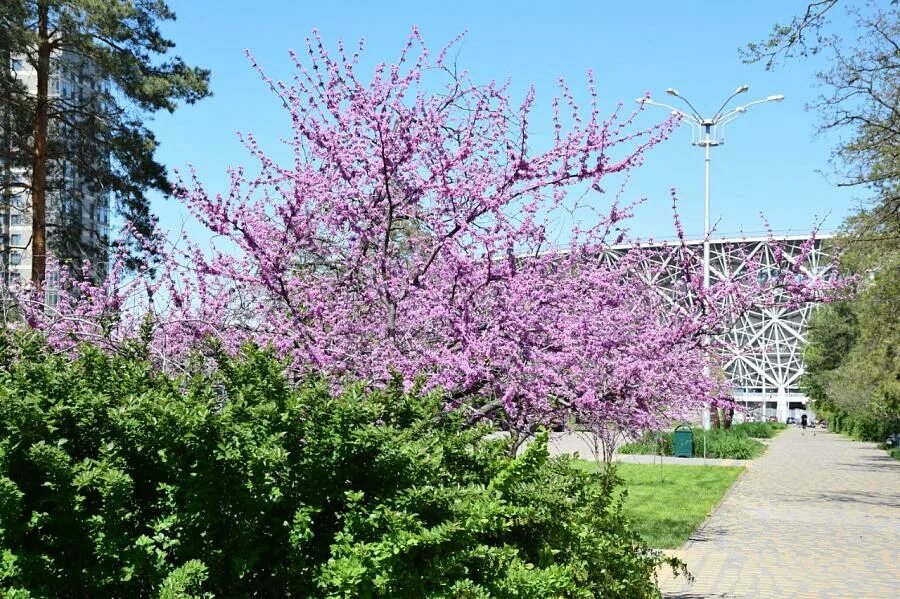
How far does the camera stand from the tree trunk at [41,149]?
65.5 feet

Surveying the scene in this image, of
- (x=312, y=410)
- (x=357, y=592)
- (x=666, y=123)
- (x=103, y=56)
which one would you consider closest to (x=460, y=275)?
(x=666, y=123)

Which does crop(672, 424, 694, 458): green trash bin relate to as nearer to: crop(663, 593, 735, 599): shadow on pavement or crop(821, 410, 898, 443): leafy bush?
crop(821, 410, 898, 443): leafy bush

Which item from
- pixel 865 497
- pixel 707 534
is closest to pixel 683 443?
pixel 865 497

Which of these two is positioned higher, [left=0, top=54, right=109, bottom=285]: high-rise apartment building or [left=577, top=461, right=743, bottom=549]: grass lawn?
[left=0, top=54, right=109, bottom=285]: high-rise apartment building

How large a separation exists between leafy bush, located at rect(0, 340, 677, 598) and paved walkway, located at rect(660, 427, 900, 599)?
5264 millimetres

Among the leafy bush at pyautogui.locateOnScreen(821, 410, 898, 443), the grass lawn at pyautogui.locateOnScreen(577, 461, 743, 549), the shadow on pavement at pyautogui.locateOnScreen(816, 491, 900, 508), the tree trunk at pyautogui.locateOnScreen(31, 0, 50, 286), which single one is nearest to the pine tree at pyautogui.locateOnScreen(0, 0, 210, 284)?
the tree trunk at pyautogui.locateOnScreen(31, 0, 50, 286)

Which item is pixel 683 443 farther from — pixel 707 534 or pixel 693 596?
pixel 693 596

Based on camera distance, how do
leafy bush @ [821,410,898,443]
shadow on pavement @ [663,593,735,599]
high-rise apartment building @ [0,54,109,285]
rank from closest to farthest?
1. shadow on pavement @ [663,593,735,599]
2. high-rise apartment building @ [0,54,109,285]
3. leafy bush @ [821,410,898,443]

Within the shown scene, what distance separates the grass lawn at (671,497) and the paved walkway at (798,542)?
28cm

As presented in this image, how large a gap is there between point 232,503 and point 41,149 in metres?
19.0

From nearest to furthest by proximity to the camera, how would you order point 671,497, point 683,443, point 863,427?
point 671,497, point 683,443, point 863,427

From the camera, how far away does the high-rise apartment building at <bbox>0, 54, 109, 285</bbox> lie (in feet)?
69.2

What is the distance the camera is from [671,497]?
60.4 feet

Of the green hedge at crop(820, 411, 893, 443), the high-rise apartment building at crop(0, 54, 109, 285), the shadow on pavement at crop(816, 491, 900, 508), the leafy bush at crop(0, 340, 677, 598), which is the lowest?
the green hedge at crop(820, 411, 893, 443)
